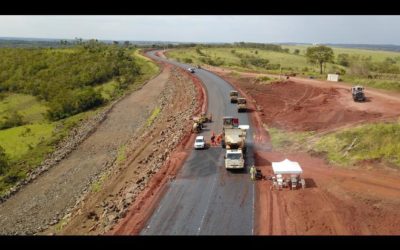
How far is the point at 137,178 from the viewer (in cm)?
4044

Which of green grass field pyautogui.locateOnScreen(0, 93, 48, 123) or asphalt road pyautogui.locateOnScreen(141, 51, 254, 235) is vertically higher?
asphalt road pyautogui.locateOnScreen(141, 51, 254, 235)

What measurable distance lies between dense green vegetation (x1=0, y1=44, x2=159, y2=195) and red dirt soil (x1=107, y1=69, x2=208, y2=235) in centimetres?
2157

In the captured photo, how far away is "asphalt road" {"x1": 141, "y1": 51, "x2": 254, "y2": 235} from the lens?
88.8 ft

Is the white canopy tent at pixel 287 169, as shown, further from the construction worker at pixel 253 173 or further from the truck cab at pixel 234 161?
the truck cab at pixel 234 161

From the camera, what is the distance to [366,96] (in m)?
66.6

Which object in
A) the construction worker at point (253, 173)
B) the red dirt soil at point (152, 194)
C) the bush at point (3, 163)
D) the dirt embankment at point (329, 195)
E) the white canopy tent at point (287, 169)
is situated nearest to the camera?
the dirt embankment at point (329, 195)

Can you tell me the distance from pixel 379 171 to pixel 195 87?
54632mm

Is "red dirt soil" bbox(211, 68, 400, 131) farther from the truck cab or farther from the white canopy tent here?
the white canopy tent

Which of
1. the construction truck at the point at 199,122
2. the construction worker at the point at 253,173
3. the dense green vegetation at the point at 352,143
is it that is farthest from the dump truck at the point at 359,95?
the construction worker at the point at 253,173

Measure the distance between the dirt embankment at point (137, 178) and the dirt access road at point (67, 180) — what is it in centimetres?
284

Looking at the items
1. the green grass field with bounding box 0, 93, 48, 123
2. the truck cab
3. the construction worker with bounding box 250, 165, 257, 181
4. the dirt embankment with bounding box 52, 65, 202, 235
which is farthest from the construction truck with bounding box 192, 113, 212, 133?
the green grass field with bounding box 0, 93, 48, 123

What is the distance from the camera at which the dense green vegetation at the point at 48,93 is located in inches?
2492

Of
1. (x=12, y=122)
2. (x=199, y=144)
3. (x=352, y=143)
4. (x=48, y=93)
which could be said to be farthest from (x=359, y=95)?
A: (x=48, y=93)
